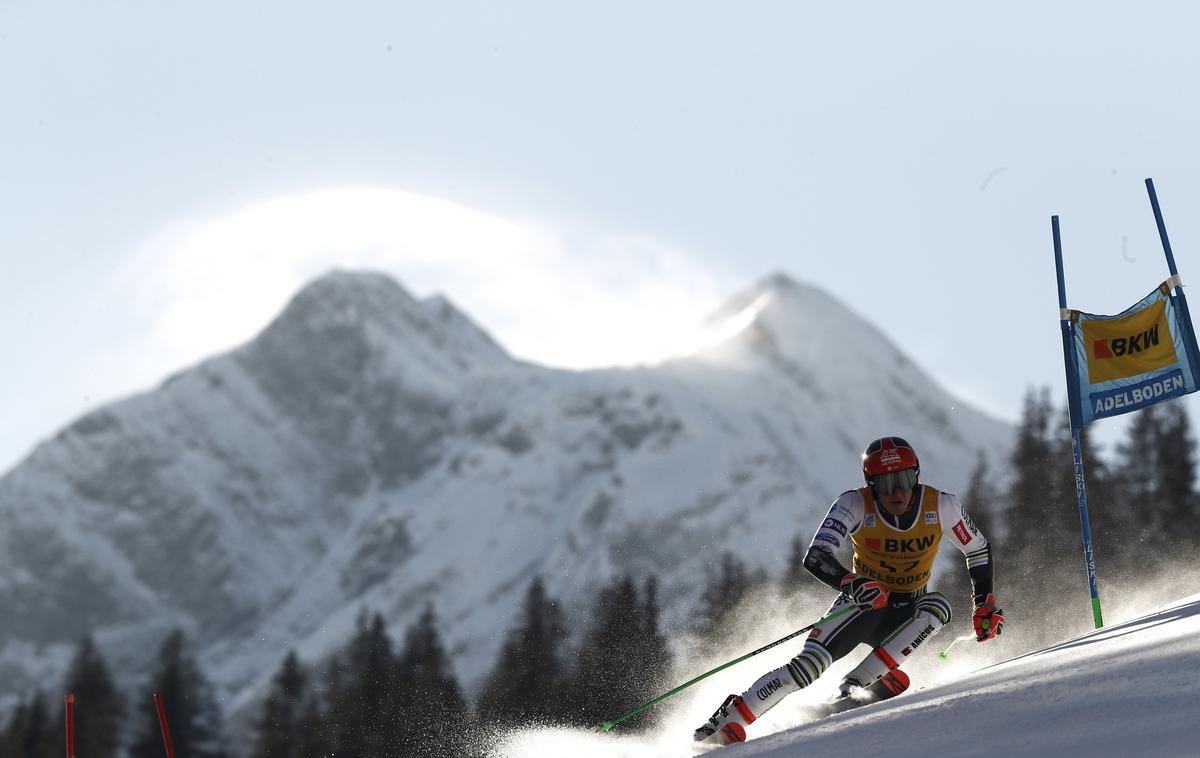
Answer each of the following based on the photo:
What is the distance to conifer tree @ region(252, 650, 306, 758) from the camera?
40.5 metres

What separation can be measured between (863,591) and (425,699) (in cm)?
3150

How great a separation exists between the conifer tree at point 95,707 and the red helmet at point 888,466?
43598 mm

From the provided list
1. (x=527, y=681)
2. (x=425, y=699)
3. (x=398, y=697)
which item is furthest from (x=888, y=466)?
(x=398, y=697)

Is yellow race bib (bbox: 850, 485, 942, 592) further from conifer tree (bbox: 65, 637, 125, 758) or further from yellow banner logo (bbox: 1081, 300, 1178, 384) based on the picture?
conifer tree (bbox: 65, 637, 125, 758)

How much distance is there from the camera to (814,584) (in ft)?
125

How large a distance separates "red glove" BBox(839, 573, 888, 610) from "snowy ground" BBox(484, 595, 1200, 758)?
112 centimetres

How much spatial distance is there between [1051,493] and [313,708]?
903 inches

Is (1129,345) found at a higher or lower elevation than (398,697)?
higher

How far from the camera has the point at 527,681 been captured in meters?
39.3

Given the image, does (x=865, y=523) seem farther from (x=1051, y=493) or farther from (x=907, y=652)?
(x=1051, y=493)

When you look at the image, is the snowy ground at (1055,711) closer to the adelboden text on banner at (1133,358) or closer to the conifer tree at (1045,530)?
the adelboden text on banner at (1133,358)

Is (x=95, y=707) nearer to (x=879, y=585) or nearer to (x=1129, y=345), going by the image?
(x=1129, y=345)

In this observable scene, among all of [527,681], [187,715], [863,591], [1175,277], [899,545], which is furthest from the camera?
[187,715]

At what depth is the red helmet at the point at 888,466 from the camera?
10445mm
